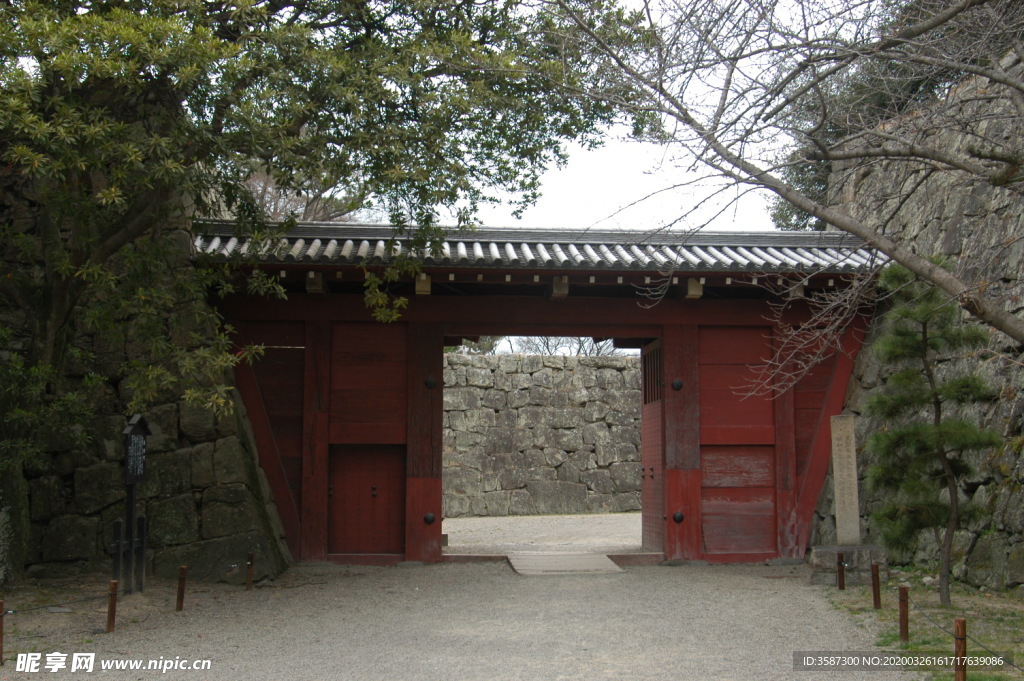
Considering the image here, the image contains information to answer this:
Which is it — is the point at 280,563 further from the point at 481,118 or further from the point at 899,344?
the point at 899,344

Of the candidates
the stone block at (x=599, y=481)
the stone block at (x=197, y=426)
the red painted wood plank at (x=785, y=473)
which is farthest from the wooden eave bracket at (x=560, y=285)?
the stone block at (x=599, y=481)

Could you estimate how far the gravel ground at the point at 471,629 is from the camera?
5.05 metres

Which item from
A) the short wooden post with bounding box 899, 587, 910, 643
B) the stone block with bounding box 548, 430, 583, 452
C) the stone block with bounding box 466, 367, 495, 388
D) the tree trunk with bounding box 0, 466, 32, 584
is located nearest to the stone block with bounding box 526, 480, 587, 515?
the stone block with bounding box 548, 430, 583, 452

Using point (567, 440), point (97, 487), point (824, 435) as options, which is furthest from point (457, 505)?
point (97, 487)

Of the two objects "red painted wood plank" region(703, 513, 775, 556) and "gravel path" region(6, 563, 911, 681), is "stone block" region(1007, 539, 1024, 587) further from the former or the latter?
"red painted wood plank" region(703, 513, 775, 556)

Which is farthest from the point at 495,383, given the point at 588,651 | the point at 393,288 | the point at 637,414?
the point at 588,651

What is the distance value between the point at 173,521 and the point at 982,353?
24.4 feet

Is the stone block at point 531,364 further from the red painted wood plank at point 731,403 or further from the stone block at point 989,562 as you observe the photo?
the stone block at point 989,562

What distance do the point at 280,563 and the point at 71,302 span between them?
3.00 meters

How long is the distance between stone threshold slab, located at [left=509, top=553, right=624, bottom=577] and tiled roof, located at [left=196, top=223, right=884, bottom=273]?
116 inches

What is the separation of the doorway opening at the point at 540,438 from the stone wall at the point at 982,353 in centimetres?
679

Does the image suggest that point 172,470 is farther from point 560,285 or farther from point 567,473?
point 567,473

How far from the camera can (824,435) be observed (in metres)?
9.27

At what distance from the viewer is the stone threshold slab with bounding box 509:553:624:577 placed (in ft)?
28.0
